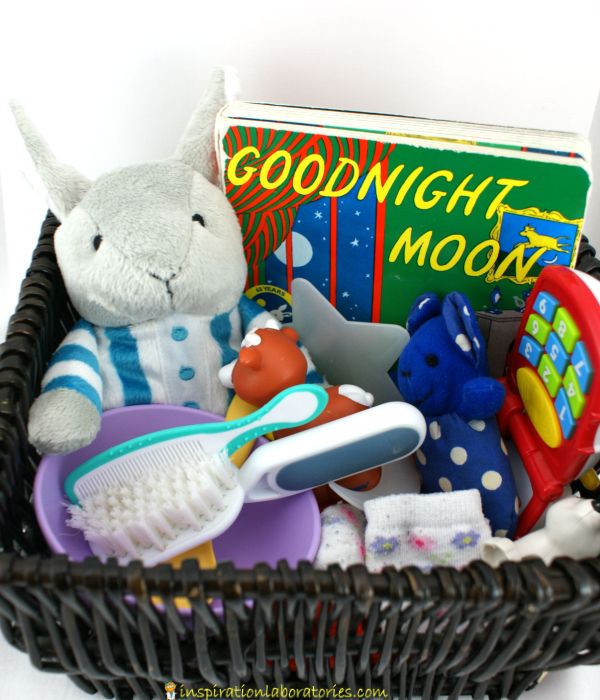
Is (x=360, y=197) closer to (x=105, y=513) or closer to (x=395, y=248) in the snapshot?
(x=395, y=248)

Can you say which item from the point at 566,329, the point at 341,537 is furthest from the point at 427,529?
the point at 566,329

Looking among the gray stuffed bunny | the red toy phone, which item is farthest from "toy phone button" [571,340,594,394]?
the gray stuffed bunny

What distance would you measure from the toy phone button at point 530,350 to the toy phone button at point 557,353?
0.6 inches

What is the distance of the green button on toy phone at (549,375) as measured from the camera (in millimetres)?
511

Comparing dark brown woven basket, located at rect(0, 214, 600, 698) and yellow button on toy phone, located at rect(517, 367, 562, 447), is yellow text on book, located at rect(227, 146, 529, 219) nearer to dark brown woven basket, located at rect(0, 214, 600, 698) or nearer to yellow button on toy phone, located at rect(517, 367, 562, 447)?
yellow button on toy phone, located at rect(517, 367, 562, 447)

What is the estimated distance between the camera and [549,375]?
1.71 feet

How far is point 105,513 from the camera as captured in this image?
1.65ft

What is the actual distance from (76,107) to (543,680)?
64 centimetres

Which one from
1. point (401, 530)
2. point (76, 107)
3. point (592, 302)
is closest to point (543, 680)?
point (401, 530)

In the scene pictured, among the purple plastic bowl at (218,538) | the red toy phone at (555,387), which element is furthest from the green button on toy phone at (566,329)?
the purple plastic bowl at (218,538)

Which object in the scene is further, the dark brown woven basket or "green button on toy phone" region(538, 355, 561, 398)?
"green button on toy phone" region(538, 355, 561, 398)

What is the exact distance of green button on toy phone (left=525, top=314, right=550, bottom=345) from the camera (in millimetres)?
527

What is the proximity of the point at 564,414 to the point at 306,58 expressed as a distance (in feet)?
1.29

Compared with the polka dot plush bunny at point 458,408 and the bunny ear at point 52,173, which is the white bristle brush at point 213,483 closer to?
the polka dot plush bunny at point 458,408
